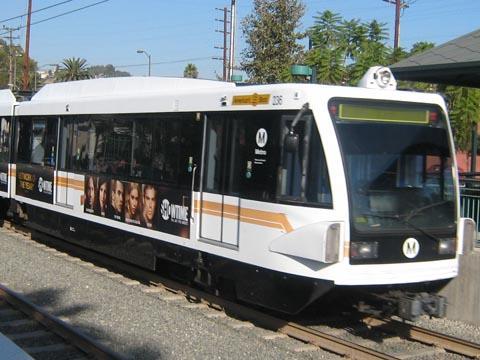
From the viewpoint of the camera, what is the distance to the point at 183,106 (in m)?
8.10

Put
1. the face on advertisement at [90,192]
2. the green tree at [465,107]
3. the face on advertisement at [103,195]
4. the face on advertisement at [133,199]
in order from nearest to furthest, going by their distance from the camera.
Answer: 1. the face on advertisement at [133,199]
2. the face on advertisement at [103,195]
3. the face on advertisement at [90,192]
4. the green tree at [465,107]

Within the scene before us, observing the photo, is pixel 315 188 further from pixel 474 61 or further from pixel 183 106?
pixel 474 61

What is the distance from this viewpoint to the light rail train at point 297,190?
6.19 m

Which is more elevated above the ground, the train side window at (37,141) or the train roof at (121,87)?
the train roof at (121,87)

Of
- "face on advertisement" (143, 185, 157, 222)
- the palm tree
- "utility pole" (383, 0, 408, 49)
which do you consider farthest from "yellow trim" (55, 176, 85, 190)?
the palm tree

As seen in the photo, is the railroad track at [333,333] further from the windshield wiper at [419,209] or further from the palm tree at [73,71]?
the palm tree at [73,71]

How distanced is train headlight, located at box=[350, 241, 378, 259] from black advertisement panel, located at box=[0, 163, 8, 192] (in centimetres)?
962

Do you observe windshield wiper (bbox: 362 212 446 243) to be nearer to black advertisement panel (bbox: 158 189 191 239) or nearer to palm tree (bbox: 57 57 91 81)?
black advertisement panel (bbox: 158 189 191 239)

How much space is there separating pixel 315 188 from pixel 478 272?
274 cm

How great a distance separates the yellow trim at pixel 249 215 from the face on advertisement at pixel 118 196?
202 cm

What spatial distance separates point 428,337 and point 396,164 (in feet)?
6.17

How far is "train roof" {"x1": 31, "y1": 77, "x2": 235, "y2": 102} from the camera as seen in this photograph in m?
8.45

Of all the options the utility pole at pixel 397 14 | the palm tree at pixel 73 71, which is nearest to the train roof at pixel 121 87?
the utility pole at pixel 397 14

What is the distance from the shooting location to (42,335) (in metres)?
6.76
